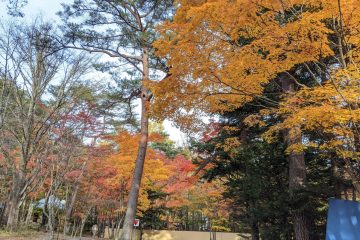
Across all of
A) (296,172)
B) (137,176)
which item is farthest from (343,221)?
(137,176)

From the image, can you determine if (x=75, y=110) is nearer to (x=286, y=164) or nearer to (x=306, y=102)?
(x=286, y=164)

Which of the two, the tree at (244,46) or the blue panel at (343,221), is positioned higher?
the tree at (244,46)

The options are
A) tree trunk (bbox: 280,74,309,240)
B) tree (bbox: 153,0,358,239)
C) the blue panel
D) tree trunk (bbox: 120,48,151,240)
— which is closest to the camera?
tree (bbox: 153,0,358,239)

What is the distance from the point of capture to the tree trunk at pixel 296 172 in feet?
23.3

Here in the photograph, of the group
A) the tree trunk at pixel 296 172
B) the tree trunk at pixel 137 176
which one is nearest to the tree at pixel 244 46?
the tree trunk at pixel 296 172

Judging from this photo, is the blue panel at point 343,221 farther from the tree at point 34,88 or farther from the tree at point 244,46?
the tree at point 34,88

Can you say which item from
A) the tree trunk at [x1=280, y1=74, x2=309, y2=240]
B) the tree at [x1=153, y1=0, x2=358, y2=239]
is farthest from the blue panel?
the tree at [x1=153, y1=0, x2=358, y2=239]

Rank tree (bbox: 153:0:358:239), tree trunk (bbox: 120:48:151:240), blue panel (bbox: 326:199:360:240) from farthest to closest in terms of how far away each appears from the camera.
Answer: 1. tree trunk (bbox: 120:48:151:240)
2. blue panel (bbox: 326:199:360:240)
3. tree (bbox: 153:0:358:239)

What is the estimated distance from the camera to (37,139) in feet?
32.9

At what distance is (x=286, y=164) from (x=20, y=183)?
903 centimetres

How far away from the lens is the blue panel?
622 centimetres

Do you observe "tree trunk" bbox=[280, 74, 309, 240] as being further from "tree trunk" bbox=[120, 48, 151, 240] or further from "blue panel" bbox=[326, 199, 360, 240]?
"tree trunk" bbox=[120, 48, 151, 240]

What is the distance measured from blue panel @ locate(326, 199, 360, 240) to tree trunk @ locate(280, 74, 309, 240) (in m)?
0.82

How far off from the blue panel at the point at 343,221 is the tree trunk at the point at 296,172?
2.68ft
